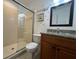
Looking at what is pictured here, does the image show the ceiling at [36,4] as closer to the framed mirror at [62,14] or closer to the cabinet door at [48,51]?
the framed mirror at [62,14]

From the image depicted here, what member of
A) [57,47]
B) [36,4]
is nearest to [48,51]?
[57,47]

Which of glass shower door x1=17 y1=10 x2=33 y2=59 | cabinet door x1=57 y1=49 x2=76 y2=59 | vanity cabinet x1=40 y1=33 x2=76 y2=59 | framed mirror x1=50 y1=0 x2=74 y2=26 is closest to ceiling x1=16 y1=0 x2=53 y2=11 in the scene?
glass shower door x1=17 y1=10 x2=33 y2=59

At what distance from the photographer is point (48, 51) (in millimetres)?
2195

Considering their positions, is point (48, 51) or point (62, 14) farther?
point (62, 14)

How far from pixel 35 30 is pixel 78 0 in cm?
329

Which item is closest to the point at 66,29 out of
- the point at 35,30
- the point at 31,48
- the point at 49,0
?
the point at 31,48

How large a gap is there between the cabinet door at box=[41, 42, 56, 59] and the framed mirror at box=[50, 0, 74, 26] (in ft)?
2.24

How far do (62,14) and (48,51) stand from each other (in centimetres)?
99

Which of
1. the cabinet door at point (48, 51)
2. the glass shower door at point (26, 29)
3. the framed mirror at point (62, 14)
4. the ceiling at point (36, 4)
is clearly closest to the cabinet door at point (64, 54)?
the cabinet door at point (48, 51)

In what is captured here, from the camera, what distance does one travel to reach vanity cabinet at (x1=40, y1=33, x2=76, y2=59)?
1.57 metres

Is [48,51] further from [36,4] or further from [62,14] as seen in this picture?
[36,4]

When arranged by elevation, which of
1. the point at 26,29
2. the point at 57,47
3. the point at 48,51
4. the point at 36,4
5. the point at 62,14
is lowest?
the point at 48,51

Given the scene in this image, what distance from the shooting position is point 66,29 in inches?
95.0

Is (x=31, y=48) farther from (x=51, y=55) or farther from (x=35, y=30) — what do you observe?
(x=35, y=30)
